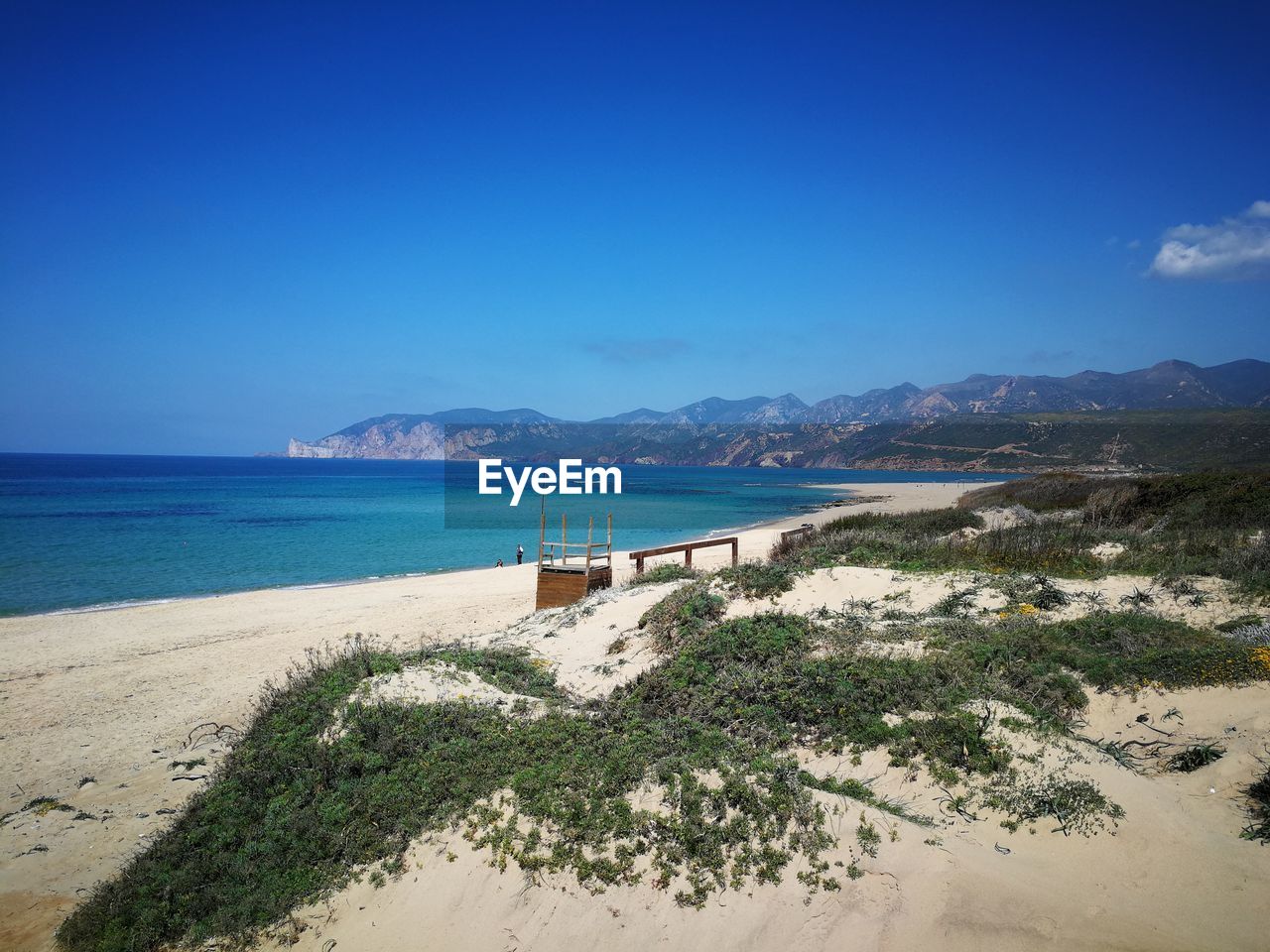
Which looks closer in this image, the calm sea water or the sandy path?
the sandy path

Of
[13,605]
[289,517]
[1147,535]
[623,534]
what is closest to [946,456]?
[623,534]

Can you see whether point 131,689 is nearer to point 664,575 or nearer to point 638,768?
point 664,575

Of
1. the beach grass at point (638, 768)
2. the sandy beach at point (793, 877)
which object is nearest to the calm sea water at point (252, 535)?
the sandy beach at point (793, 877)

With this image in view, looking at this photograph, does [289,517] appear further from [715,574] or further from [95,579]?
[715,574]

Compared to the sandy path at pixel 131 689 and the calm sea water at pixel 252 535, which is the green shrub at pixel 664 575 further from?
the calm sea water at pixel 252 535

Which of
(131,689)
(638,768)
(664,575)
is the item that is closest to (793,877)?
(638,768)

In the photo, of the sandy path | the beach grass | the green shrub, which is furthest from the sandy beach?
the green shrub

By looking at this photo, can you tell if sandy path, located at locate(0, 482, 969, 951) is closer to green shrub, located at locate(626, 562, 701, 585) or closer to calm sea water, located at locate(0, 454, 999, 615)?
green shrub, located at locate(626, 562, 701, 585)

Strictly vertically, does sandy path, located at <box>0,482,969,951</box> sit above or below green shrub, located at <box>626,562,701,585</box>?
below
